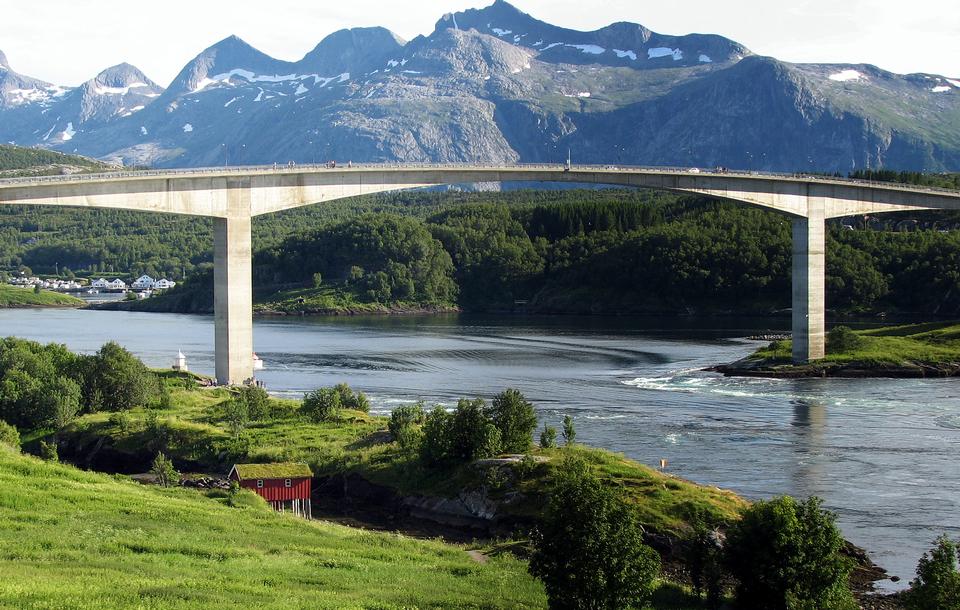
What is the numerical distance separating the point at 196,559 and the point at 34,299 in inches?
6811

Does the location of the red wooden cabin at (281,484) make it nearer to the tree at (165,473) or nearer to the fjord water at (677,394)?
the tree at (165,473)

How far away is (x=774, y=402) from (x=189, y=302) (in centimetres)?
12331

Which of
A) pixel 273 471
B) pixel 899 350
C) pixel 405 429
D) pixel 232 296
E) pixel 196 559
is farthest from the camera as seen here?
pixel 899 350

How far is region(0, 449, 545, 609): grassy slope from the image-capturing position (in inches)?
1050

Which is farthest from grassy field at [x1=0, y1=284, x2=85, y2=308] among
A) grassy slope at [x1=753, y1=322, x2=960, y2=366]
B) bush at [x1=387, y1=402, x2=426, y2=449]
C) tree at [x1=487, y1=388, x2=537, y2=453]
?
tree at [x1=487, y1=388, x2=537, y2=453]

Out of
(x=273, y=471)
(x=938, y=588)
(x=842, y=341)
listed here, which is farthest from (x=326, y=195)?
(x=938, y=588)

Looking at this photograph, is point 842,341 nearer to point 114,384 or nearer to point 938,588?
point 114,384

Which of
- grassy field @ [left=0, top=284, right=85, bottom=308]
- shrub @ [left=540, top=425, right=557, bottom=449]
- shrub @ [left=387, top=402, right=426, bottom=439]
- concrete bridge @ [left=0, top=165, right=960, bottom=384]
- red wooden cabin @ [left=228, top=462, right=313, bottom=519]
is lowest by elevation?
red wooden cabin @ [left=228, top=462, right=313, bottom=519]

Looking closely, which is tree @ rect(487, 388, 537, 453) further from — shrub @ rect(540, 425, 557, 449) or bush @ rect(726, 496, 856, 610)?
bush @ rect(726, 496, 856, 610)

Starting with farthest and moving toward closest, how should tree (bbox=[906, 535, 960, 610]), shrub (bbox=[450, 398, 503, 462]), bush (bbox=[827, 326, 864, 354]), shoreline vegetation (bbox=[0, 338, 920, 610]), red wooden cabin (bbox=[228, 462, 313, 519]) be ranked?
bush (bbox=[827, 326, 864, 354]) < shrub (bbox=[450, 398, 503, 462]) < red wooden cabin (bbox=[228, 462, 313, 519]) < shoreline vegetation (bbox=[0, 338, 920, 610]) < tree (bbox=[906, 535, 960, 610])

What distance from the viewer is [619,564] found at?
100 ft

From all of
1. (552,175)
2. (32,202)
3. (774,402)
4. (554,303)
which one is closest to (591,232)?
(554,303)

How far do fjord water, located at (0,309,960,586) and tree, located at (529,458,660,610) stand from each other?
39.3 ft

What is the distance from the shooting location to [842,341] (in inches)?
3866
